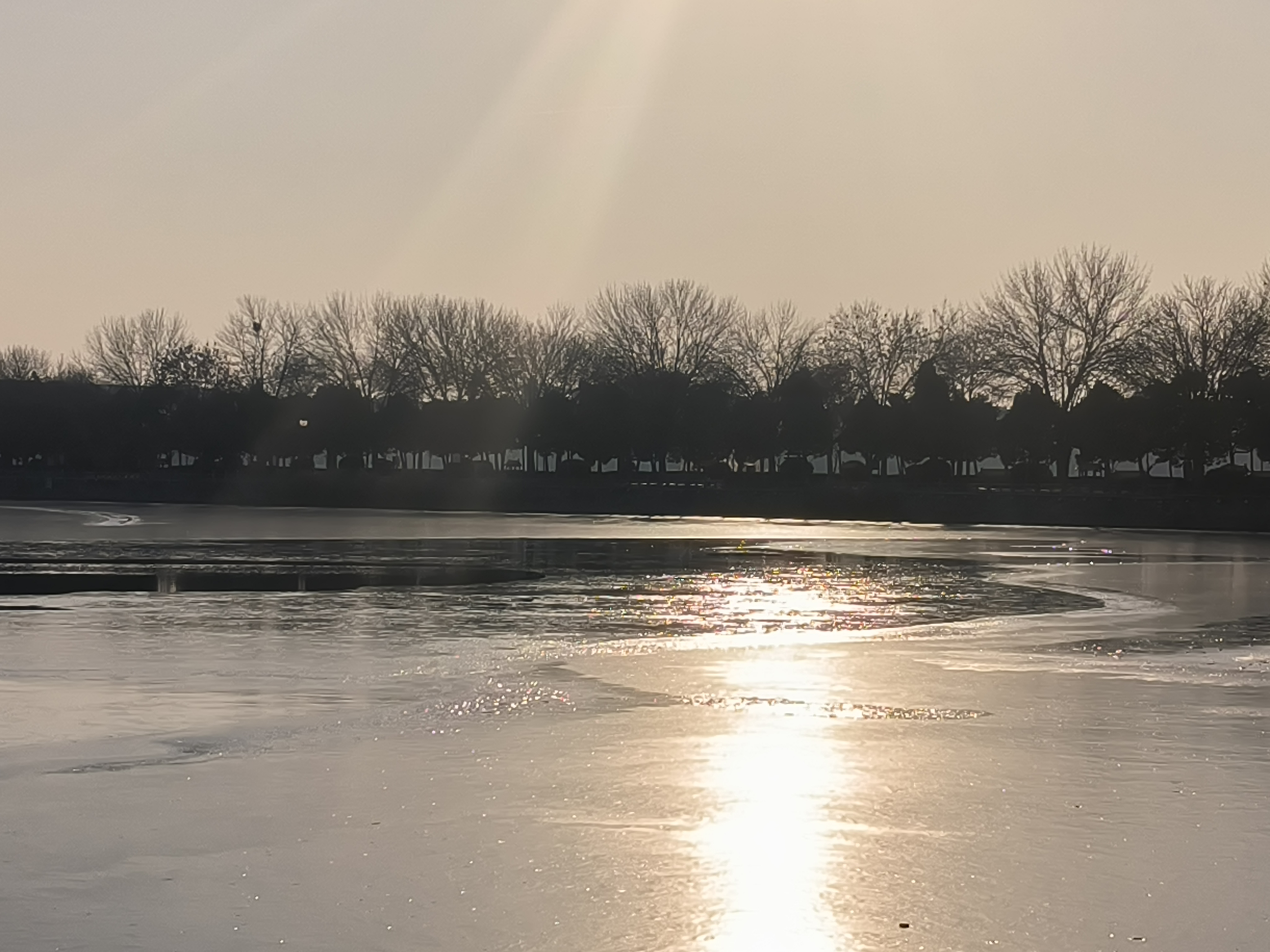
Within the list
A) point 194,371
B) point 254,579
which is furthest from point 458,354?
point 254,579

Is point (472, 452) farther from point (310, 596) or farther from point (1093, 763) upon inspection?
point (1093, 763)

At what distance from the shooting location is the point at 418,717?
12047 millimetres

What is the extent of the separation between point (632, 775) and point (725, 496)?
198 ft

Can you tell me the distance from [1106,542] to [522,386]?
69.8 meters

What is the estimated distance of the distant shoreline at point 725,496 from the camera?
5544cm

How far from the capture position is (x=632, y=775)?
31.8 ft

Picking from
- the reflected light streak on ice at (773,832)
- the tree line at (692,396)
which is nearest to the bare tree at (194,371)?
the tree line at (692,396)

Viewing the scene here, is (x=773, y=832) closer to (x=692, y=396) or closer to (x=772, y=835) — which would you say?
(x=772, y=835)

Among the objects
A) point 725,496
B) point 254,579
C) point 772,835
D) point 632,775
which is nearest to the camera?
point 772,835

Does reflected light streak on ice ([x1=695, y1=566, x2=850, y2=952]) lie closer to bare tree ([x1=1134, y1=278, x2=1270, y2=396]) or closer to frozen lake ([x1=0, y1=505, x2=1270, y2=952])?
frozen lake ([x1=0, y1=505, x2=1270, y2=952])

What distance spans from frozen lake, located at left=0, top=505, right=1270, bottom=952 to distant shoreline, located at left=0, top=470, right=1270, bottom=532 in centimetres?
3433

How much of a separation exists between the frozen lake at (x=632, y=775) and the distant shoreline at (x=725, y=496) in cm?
3433

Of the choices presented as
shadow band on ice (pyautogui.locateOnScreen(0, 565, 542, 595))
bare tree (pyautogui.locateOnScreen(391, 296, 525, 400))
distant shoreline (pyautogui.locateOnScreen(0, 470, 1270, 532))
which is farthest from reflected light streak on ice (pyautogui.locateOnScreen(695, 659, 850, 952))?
bare tree (pyautogui.locateOnScreen(391, 296, 525, 400))

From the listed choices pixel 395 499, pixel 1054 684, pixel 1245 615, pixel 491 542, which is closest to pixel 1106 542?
pixel 491 542
